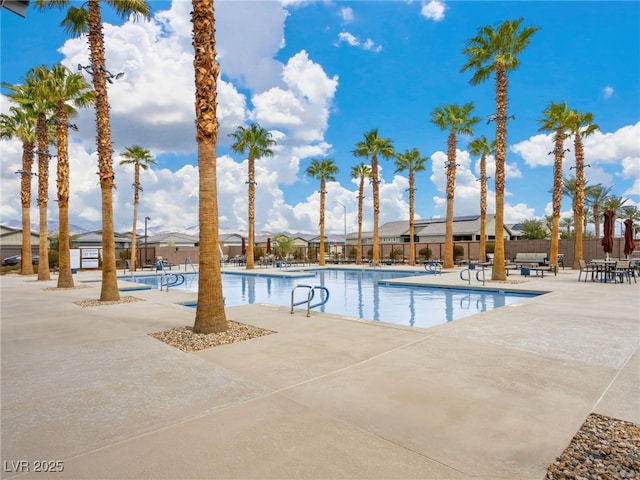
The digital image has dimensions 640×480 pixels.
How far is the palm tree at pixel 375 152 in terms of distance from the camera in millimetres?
28625

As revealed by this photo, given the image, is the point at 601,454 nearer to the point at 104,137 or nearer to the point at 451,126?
the point at 104,137

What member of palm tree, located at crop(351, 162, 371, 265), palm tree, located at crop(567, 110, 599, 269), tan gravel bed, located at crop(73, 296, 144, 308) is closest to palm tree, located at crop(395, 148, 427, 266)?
palm tree, located at crop(351, 162, 371, 265)

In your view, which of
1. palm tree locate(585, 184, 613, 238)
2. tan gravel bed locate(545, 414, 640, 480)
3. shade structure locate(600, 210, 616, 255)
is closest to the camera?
tan gravel bed locate(545, 414, 640, 480)

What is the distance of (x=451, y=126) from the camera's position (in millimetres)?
24125

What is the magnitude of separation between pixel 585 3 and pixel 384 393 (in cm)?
1908

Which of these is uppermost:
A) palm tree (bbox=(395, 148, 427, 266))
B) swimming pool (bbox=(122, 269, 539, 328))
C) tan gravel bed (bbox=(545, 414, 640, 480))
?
palm tree (bbox=(395, 148, 427, 266))

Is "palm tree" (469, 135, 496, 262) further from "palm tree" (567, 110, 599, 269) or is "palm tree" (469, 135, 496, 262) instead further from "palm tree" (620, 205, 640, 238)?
"palm tree" (620, 205, 640, 238)

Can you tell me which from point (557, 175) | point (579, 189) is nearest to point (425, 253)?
point (557, 175)

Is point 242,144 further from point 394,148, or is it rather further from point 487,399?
point 487,399

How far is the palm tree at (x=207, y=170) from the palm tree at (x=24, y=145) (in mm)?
18739

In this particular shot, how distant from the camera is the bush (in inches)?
→ 1304

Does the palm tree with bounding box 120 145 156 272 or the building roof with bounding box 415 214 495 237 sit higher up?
the palm tree with bounding box 120 145 156 272

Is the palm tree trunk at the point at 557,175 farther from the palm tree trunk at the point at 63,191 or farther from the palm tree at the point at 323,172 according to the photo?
the palm tree trunk at the point at 63,191

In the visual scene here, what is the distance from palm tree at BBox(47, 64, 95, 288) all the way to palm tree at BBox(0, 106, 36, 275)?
6844 millimetres
